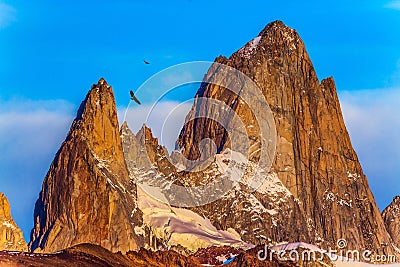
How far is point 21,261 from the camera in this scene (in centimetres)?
19900
